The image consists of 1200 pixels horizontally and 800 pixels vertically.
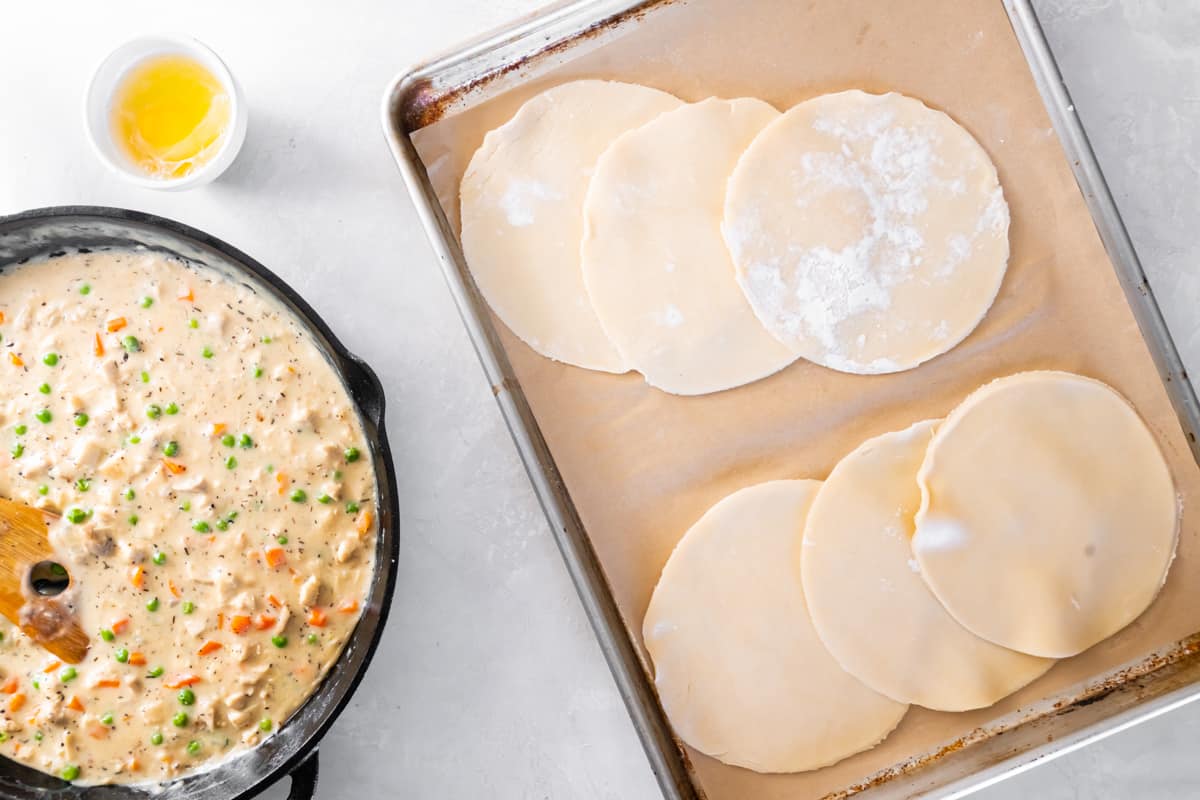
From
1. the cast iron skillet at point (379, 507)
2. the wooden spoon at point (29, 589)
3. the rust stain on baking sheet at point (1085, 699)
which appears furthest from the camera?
the rust stain on baking sheet at point (1085, 699)

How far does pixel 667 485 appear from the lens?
2133 millimetres

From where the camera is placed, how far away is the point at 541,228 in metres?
2.13

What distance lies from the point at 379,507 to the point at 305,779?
58 centimetres

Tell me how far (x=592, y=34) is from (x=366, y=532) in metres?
1.24

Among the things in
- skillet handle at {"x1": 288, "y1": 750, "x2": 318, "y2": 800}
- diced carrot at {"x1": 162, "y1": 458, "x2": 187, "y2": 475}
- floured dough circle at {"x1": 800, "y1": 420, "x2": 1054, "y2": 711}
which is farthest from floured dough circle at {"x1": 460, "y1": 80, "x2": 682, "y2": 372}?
skillet handle at {"x1": 288, "y1": 750, "x2": 318, "y2": 800}

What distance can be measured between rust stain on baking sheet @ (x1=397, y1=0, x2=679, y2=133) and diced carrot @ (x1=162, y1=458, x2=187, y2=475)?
2.94 ft

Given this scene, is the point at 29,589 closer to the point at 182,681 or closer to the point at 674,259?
the point at 182,681

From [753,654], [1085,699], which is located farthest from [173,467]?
[1085,699]

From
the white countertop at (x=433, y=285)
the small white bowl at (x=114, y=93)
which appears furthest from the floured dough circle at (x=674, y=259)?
the small white bowl at (x=114, y=93)

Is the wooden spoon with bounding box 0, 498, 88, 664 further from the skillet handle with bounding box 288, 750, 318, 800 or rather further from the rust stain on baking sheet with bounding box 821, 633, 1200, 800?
the rust stain on baking sheet with bounding box 821, 633, 1200, 800

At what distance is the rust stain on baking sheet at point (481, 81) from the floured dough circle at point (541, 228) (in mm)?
109

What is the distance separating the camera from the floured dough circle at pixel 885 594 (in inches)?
81.2

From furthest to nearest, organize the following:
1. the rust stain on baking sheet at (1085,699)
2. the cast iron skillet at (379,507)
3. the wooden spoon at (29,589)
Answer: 1. the rust stain on baking sheet at (1085,699)
2. the wooden spoon at (29,589)
3. the cast iron skillet at (379,507)

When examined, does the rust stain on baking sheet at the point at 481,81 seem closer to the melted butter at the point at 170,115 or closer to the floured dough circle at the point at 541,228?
the floured dough circle at the point at 541,228
